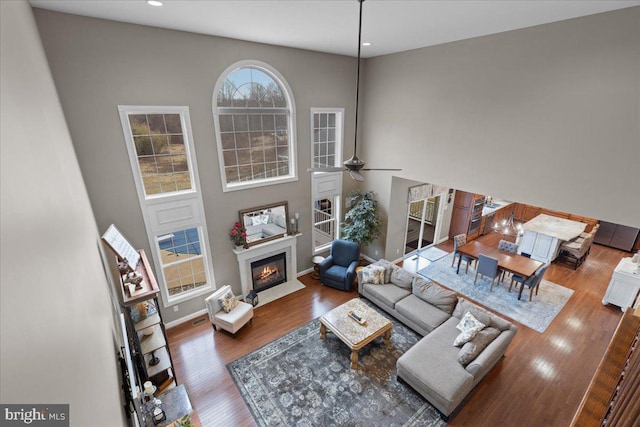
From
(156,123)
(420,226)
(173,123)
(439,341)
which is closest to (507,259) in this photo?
(420,226)

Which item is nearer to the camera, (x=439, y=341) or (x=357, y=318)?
(x=439, y=341)

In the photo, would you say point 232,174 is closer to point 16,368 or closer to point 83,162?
point 83,162

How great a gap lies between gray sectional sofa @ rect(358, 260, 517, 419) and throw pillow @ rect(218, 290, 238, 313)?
2890 mm

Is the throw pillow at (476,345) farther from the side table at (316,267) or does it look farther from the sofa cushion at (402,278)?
the side table at (316,267)

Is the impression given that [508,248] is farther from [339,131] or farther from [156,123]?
[156,123]

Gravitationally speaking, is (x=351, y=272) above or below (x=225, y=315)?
above

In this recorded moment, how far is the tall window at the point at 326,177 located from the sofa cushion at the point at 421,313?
2.73 metres

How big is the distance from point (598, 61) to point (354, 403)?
586 cm

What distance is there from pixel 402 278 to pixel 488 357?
7.10 feet

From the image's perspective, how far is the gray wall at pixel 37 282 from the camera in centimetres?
83

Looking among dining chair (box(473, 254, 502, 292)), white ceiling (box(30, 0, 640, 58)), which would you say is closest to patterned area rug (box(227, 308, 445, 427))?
dining chair (box(473, 254, 502, 292))

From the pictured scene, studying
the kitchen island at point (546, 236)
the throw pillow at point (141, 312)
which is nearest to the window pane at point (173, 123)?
the throw pillow at point (141, 312)

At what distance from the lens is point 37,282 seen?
3.60 ft

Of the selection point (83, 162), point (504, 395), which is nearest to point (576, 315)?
point (504, 395)
